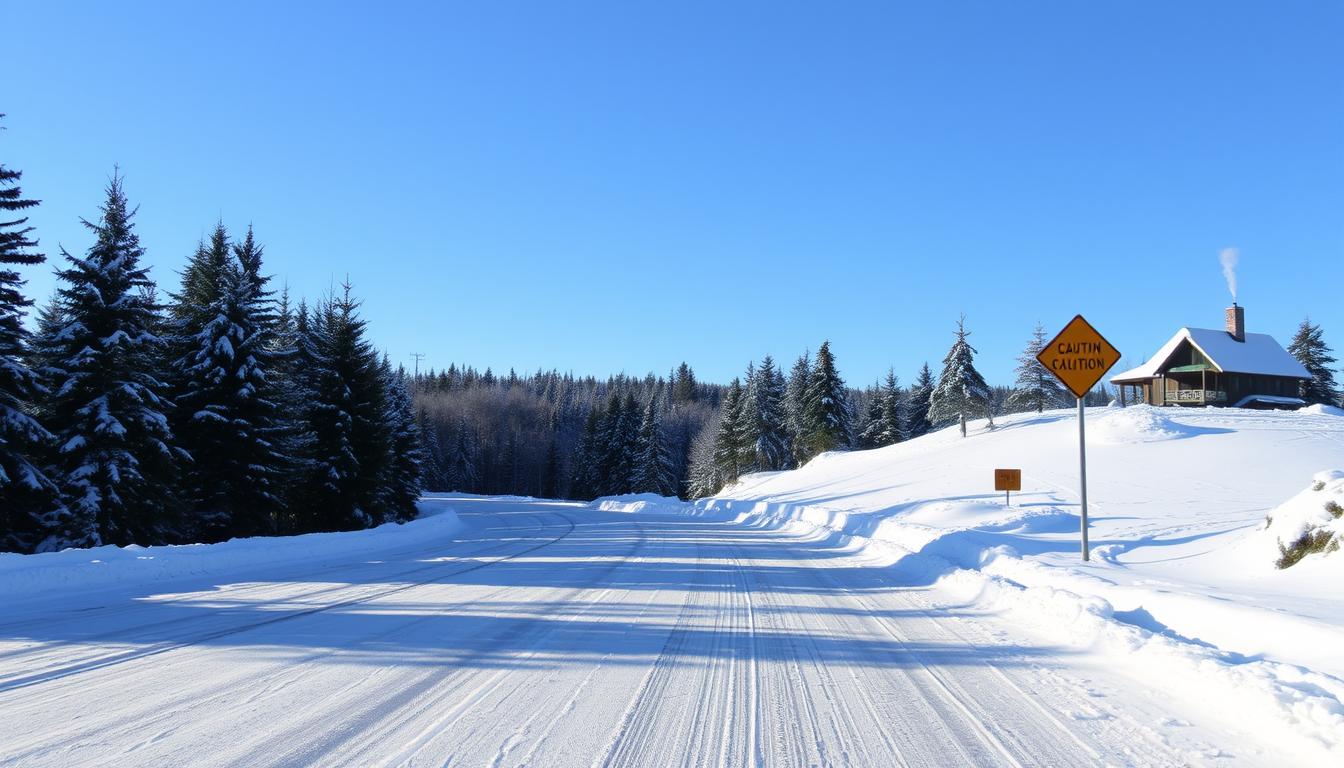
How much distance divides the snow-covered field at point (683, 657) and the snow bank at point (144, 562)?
0.07m

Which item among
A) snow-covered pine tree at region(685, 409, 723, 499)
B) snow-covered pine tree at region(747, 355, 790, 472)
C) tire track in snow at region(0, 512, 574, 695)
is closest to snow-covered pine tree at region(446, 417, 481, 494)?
snow-covered pine tree at region(685, 409, 723, 499)

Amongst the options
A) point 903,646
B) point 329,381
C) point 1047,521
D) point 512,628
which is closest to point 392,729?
point 512,628

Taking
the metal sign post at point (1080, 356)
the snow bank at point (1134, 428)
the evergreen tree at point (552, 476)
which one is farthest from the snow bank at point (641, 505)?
the evergreen tree at point (552, 476)

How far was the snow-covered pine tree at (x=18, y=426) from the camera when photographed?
17.0m

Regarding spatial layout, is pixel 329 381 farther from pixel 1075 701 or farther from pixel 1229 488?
pixel 1229 488

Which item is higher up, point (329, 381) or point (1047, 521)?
point (329, 381)

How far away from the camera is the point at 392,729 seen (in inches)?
172

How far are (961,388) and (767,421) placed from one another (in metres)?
20.1

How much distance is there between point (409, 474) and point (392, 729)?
39.3m

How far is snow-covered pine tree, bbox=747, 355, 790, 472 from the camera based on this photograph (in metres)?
67.8

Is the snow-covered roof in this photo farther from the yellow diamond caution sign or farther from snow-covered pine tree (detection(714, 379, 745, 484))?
the yellow diamond caution sign

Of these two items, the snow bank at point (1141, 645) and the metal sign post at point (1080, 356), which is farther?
the metal sign post at point (1080, 356)

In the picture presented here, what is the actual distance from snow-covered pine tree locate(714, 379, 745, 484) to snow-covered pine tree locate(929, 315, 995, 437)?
21317mm

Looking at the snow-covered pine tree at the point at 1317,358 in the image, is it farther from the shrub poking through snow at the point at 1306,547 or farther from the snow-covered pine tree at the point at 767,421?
the shrub poking through snow at the point at 1306,547
